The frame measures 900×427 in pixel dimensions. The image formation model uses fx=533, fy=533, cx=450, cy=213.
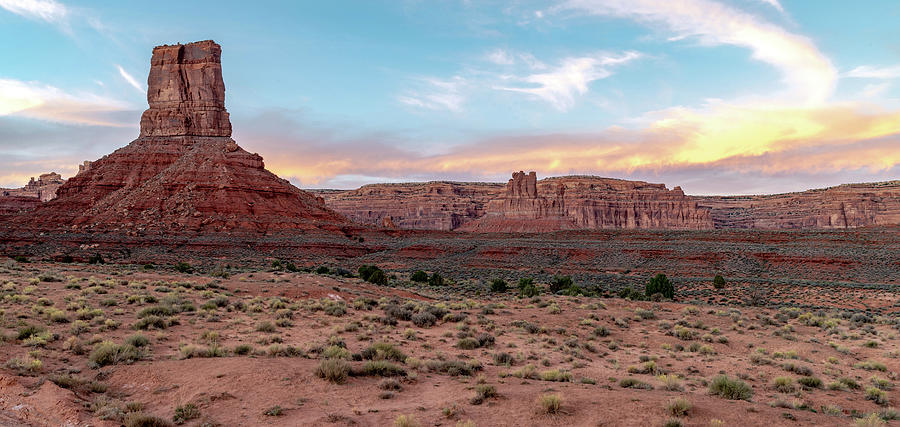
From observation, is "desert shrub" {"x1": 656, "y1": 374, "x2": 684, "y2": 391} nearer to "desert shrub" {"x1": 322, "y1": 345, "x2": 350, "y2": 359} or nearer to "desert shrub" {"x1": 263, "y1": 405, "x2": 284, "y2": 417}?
"desert shrub" {"x1": 322, "y1": 345, "x2": 350, "y2": 359}

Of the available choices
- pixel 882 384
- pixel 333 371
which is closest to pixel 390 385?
pixel 333 371

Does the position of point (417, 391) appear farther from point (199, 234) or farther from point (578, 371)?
point (199, 234)

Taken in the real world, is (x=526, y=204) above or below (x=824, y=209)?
above

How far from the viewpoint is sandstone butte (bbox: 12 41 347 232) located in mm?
63844

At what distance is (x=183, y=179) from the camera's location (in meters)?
69.1

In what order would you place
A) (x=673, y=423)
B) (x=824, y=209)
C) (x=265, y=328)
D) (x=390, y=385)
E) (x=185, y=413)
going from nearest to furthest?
1. (x=673, y=423)
2. (x=185, y=413)
3. (x=390, y=385)
4. (x=265, y=328)
5. (x=824, y=209)

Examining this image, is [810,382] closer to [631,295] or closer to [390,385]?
[390,385]

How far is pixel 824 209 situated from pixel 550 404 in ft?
A: 599

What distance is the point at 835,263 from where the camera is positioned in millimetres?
44344

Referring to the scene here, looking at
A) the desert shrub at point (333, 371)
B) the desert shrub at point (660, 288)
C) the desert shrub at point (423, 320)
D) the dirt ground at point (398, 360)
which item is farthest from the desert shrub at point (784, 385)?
the desert shrub at point (660, 288)

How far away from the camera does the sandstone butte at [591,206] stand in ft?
483

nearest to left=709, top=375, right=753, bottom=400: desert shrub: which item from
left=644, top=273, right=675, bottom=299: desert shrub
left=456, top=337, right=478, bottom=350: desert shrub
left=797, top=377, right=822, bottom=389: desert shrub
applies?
left=797, top=377, right=822, bottom=389: desert shrub

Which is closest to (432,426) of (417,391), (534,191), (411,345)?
(417,391)

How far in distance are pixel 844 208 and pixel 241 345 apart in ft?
593
